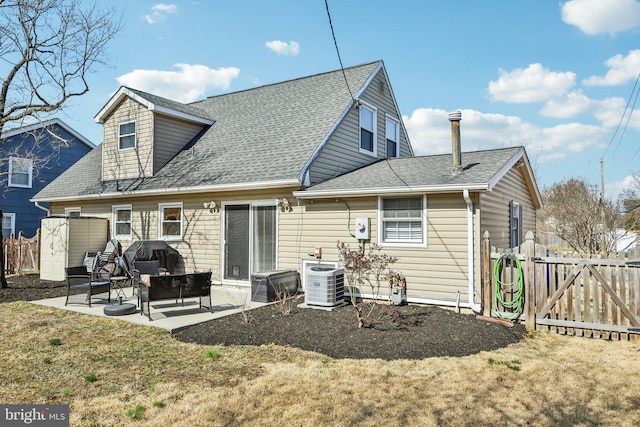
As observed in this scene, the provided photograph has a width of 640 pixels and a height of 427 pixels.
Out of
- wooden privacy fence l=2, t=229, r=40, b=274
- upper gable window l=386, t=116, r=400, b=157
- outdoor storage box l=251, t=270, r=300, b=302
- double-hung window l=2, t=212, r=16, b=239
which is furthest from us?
double-hung window l=2, t=212, r=16, b=239

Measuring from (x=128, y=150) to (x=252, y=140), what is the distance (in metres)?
4.75

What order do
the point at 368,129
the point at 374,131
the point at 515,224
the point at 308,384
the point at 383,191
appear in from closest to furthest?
the point at 308,384 < the point at 383,191 < the point at 515,224 < the point at 368,129 < the point at 374,131

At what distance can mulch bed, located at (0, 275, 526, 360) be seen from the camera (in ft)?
19.1

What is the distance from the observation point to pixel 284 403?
13.2 feet

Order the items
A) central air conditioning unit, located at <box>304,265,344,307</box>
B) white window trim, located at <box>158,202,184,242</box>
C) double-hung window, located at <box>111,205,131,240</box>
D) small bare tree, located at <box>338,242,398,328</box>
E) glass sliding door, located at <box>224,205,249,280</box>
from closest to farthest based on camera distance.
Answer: small bare tree, located at <box>338,242,398,328</box> < central air conditioning unit, located at <box>304,265,344,307</box> < glass sliding door, located at <box>224,205,249,280</box> < white window trim, located at <box>158,202,184,242</box> < double-hung window, located at <box>111,205,131,240</box>

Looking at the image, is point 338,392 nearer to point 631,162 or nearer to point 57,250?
point 57,250

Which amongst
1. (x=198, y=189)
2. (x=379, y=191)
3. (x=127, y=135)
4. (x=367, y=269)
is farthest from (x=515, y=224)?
(x=127, y=135)

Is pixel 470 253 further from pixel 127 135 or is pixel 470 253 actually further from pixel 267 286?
pixel 127 135

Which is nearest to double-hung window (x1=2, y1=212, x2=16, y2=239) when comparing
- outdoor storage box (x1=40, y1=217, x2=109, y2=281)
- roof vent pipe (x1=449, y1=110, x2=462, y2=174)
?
outdoor storage box (x1=40, y1=217, x2=109, y2=281)

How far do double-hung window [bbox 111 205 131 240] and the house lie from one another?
5cm

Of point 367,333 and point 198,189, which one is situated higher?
point 198,189

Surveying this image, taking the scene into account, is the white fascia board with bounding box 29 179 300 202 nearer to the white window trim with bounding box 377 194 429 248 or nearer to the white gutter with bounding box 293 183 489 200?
the white gutter with bounding box 293 183 489 200

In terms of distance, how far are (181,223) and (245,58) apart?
17.5ft

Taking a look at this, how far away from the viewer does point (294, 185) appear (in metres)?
9.85
